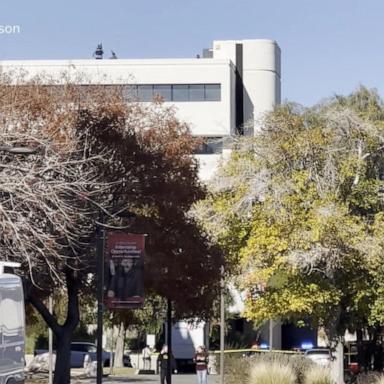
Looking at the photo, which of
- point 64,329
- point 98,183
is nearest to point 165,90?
point 64,329

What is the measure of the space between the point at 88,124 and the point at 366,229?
35.4ft

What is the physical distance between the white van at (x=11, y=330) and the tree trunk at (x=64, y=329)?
30.7 feet

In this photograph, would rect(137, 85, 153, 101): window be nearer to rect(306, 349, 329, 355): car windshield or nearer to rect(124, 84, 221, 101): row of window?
rect(124, 84, 221, 101): row of window

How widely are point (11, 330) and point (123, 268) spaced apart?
548 cm

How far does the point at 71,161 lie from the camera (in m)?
22.9

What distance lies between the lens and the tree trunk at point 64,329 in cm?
2670

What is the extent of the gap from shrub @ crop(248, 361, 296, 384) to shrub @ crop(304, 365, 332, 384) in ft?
2.12

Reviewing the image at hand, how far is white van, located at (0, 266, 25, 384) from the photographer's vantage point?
1606cm

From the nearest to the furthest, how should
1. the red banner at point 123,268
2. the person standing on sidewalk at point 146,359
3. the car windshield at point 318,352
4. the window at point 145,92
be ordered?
the red banner at point 123,268 < the car windshield at point 318,352 < the person standing on sidewalk at point 146,359 < the window at point 145,92

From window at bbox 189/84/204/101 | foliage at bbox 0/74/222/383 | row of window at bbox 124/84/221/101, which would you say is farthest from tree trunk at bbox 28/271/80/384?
window at bbox 189/84/204/101

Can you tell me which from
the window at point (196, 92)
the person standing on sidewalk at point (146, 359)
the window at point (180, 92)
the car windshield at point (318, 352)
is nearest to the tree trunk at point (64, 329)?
the car windshield at point (318, 352)

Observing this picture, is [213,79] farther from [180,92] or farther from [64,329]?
[64,329]

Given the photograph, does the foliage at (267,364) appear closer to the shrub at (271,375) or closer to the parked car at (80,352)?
the shrub at (271,375)

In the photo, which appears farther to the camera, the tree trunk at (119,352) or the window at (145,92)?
the window at (145,92)
